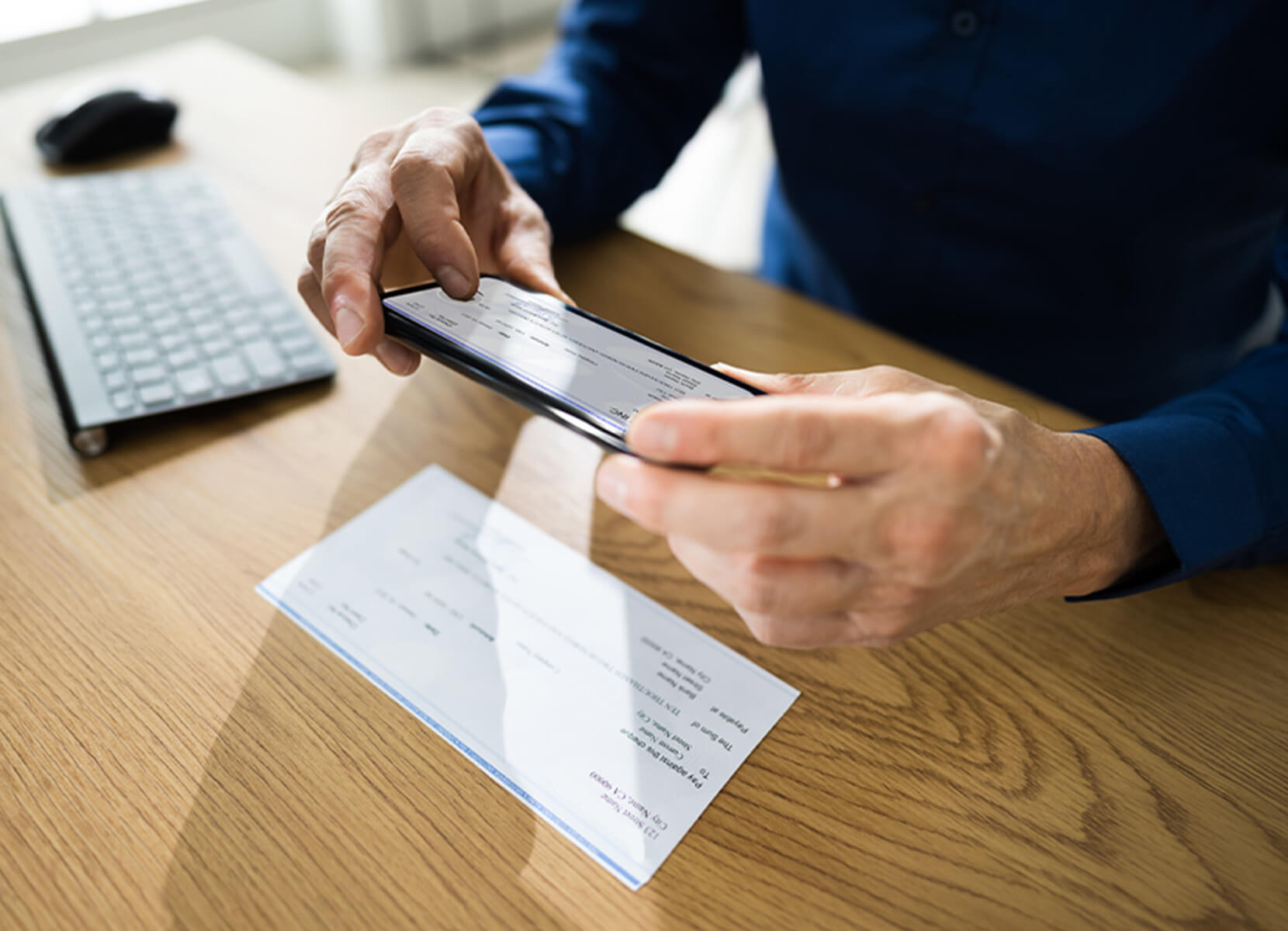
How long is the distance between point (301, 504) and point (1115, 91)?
2.19ft

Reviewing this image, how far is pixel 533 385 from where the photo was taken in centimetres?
39

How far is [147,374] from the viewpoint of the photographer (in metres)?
0.56

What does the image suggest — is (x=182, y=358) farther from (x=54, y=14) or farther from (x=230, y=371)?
(x=54, y=14)

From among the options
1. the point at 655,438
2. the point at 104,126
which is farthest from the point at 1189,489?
the point at 104,126

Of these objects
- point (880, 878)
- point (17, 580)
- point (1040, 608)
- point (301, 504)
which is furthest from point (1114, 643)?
point (17, 580)

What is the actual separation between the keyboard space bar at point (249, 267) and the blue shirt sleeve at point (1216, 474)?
59 cm

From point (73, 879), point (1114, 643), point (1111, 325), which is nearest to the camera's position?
point (73, 879)

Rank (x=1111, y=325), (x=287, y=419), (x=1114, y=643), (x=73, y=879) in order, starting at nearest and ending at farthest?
(x=73, y=879)
(x=1114, y=643)
(x=287, y=419)
(x=1111, y=325)

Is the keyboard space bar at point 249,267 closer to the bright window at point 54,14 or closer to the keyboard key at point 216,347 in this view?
the keyboard key at point 216,347

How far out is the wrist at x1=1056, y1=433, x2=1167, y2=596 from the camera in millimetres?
406

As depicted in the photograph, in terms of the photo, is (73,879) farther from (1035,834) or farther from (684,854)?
(1035,834)

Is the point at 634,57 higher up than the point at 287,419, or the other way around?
the point at 634,57

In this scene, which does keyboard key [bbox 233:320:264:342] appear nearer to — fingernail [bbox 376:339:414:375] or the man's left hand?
fingernail [bbox 376:339:414:375]

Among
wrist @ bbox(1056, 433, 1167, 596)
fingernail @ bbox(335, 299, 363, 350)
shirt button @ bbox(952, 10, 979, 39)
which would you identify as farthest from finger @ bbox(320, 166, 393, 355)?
shirt button @ bbox(952, 10, 979, 39)
